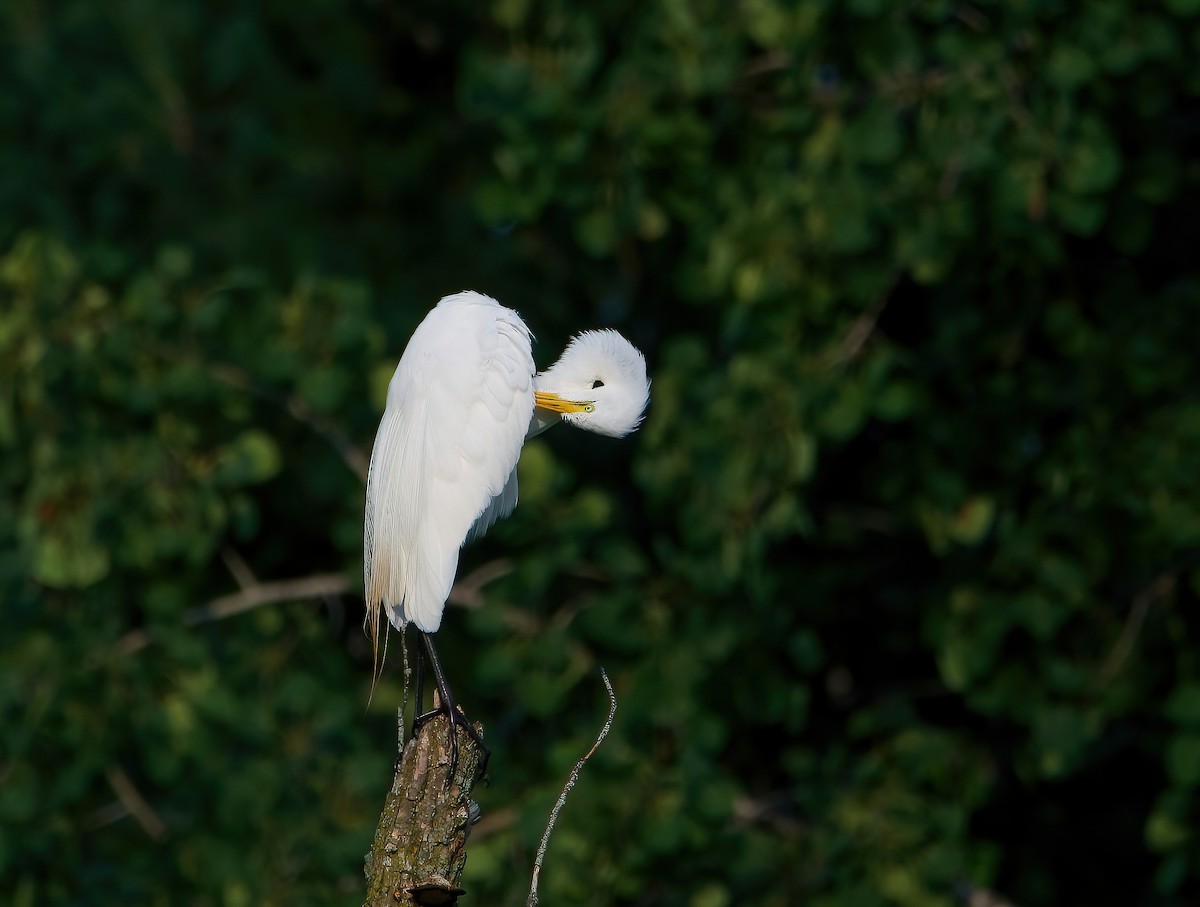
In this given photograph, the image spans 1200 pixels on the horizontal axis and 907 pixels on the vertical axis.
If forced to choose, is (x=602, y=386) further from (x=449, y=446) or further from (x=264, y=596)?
(x=264, y=596)

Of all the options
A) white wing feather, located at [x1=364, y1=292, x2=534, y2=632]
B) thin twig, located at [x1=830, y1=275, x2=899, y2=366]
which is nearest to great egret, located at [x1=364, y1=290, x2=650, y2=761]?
white wing feather, located at [x1=364, y1=292, x2=534, y2=632]

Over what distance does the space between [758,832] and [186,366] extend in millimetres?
1796

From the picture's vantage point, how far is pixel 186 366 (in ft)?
14.1

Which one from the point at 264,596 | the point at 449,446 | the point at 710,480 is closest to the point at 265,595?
the point at 264,596

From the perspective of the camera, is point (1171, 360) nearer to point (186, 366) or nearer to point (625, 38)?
point (625, 38)

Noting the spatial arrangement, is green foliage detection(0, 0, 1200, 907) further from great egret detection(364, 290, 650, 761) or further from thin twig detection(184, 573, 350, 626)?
great egret detection(364, 290, 650, 761)

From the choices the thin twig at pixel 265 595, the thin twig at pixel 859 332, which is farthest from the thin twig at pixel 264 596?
the thin twig at pixel 859 332

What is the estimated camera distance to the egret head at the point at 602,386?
3326 mm

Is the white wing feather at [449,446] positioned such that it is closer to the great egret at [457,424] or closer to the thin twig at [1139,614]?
the great egret at [457,424]

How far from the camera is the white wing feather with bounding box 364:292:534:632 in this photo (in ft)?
10.5

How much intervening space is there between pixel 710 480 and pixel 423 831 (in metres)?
1.79

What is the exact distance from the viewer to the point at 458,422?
10.6ft

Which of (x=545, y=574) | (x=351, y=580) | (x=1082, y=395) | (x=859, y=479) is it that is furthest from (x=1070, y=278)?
(x=351, y=580)

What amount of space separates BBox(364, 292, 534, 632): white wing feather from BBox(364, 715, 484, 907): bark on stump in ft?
1.97
